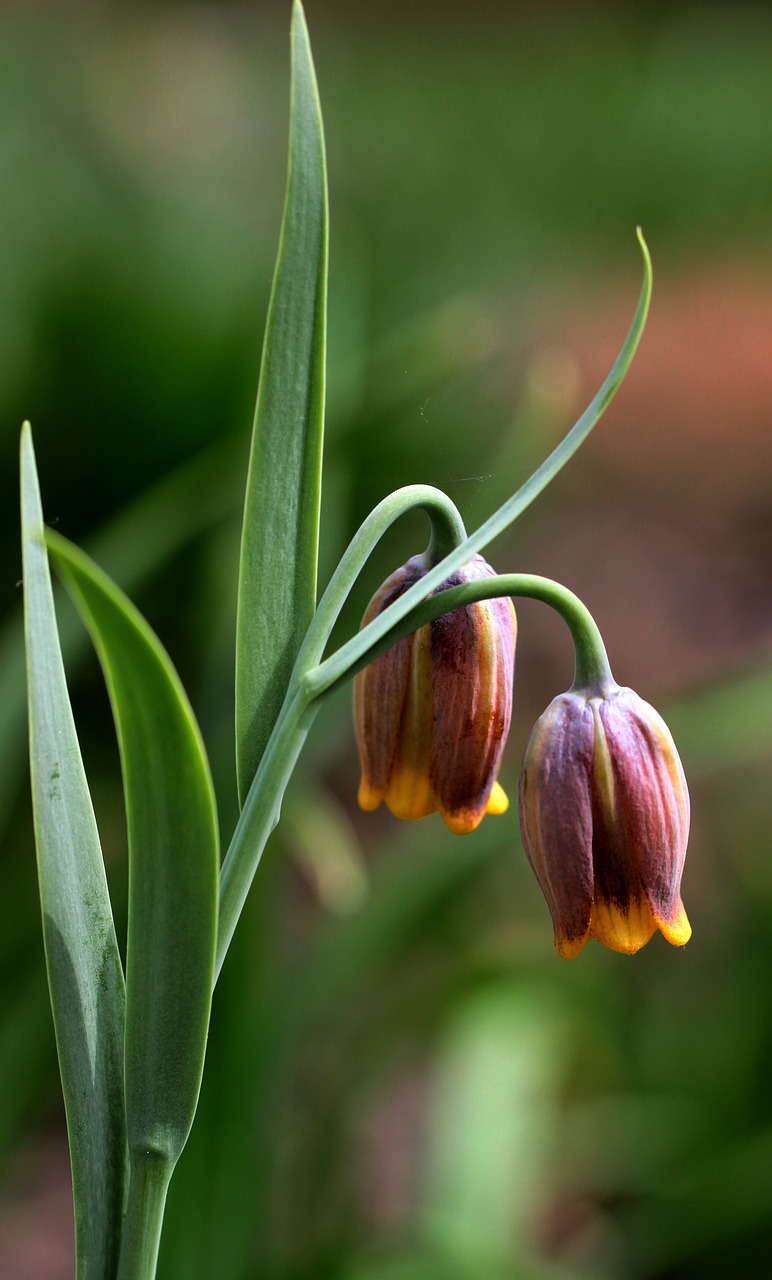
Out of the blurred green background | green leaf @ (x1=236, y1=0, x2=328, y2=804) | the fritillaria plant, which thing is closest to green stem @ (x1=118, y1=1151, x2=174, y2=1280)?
the fritillaria plant

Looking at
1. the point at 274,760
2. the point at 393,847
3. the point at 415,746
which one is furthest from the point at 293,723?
the point at 393,847

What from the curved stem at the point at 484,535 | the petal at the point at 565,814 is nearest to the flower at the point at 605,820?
the petal at the point at 565,814

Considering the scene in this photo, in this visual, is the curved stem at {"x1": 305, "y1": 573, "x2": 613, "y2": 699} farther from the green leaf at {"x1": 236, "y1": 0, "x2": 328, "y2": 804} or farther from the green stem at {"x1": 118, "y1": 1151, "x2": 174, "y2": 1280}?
the green stem at {"x1": 118, "y1": 1151, "x2": 174, "y2": 1280}

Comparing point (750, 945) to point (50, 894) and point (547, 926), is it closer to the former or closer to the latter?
point (547, 926)

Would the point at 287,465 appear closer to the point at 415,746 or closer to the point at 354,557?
the point at 354,557

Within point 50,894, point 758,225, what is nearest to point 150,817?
point 50,894

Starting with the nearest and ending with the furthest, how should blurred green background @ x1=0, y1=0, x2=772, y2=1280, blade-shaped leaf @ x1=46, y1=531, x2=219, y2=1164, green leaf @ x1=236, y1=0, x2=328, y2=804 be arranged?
blade-shaped leaf @ x1=46, y1=531, x2=219, y2=1164 → green leaf @ x1=236, y1=0, x2=328, y2=804 → blurred green background @ x1=0, y1=0, x2=772, y2=1280

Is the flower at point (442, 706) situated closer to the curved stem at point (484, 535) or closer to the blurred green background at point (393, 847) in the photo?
the curved stem at point (484, 535)
